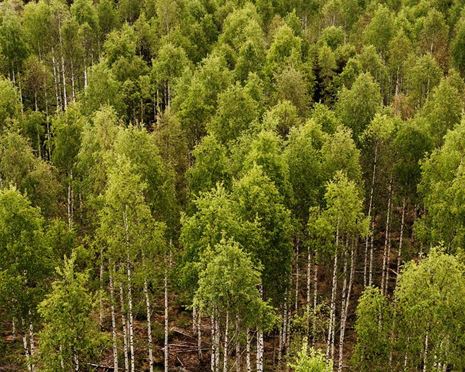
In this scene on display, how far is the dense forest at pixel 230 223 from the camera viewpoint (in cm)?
3066

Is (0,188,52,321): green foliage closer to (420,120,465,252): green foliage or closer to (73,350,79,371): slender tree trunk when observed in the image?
(73,350,79,371): slender tree trunk

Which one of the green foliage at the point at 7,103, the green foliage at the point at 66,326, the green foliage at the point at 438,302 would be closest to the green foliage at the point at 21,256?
the green foliage at the point at 66,326

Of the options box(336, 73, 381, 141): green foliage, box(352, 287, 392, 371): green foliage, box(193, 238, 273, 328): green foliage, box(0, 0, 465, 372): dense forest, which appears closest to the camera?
box(193, 238, 273, 328): green foliage

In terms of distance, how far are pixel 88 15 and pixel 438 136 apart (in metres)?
51.7

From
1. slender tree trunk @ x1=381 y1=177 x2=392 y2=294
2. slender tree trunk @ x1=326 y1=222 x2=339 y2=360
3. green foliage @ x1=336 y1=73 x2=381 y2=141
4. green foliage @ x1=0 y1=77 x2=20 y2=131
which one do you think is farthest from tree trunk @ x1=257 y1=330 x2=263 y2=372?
green foliage @ x1=0 y1=77 x2=20 y2=131

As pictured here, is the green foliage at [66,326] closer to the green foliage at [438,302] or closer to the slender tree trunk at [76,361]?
the slender tree trunk at [76,361]

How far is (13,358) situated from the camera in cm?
3872

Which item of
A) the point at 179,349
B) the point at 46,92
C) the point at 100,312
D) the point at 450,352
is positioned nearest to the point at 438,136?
the point at 450,352

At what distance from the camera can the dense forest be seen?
30.7 meters

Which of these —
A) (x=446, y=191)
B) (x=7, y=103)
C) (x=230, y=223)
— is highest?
(x=7, y=103)

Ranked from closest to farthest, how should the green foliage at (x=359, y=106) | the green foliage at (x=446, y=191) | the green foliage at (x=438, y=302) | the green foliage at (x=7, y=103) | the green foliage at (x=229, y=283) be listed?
1. the green foliage at (x=229, y=283)
2. the green foliage at (x=438, y=302)
3. the green foliage at (x=446, y=191)
4. the green foliage at (x=359, y=106)
5. the green foliage at (x=7, y=103)

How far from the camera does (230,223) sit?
30.8 metres

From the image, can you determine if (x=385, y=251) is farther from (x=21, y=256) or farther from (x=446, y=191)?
(x=21, y=256)

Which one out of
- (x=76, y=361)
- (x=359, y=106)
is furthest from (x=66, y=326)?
(x=359, y=106)
